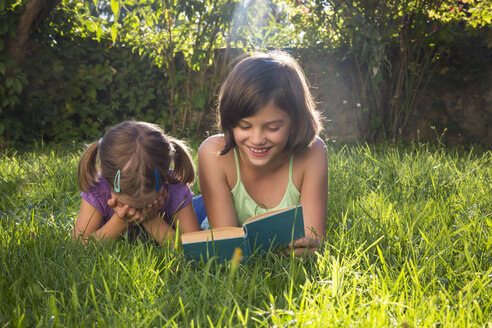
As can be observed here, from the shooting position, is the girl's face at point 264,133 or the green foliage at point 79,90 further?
the green foliage at point 79,90

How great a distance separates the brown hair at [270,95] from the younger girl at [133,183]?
0.33m

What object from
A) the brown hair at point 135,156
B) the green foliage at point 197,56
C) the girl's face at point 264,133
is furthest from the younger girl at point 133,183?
the green foliage at point 197,56

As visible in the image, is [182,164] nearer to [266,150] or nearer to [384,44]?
[266,150]

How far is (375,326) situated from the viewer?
1228mm

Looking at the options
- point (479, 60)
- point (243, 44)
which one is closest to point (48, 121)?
point (243, 44)

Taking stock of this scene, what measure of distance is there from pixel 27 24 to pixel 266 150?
4661 millimetres

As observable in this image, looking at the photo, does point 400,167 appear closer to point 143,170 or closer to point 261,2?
point 143,170

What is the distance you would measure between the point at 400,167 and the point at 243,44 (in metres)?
2.84

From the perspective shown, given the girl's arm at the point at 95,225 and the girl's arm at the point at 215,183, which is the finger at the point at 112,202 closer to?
the girl's arm at the point at 95,225

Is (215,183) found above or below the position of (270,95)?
below

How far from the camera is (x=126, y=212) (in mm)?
2023

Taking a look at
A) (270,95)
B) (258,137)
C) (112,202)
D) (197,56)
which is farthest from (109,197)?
(197,56)

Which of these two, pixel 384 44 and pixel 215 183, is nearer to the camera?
pixel 215 183

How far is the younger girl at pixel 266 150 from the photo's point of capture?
2.04 metres
